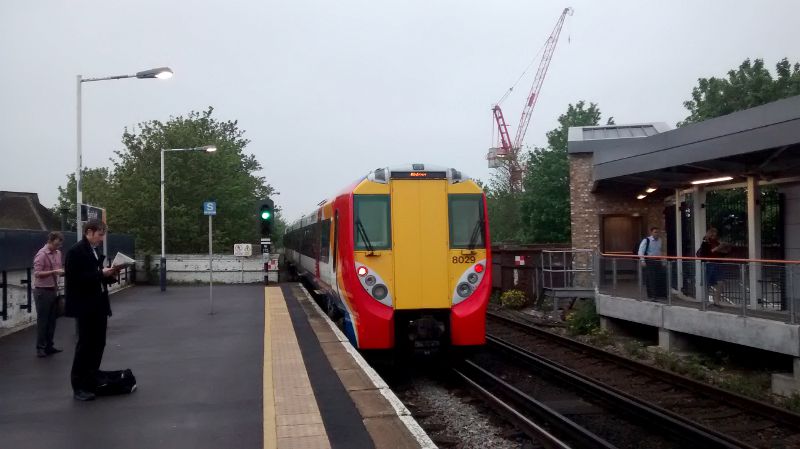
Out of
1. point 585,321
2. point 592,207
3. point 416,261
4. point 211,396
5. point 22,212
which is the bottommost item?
point 585,321

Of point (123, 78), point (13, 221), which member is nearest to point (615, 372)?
point (123, 78)

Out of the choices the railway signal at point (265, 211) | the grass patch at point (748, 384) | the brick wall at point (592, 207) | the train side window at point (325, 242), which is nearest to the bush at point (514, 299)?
the brick wall at point (592, 207)

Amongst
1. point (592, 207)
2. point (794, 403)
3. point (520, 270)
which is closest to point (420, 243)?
point (794, 403)

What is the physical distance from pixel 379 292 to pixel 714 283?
5.44 metres

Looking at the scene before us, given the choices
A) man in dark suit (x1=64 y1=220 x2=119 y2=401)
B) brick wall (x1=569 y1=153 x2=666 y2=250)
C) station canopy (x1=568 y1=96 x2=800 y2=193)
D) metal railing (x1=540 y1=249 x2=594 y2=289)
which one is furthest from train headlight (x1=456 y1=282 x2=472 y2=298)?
brick wall (x1=569 y1=153 x2=666 y2=250)

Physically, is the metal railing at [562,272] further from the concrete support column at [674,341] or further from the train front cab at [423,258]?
the train front cab at [423,258]

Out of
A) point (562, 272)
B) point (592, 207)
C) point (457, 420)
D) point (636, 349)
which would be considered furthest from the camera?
point (592, 207)

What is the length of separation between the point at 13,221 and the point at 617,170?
160ft

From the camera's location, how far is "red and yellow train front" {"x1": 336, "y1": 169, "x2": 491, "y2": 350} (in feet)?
34.7

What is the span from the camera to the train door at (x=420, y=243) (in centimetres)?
1068

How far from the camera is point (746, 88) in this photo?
42.9 meters

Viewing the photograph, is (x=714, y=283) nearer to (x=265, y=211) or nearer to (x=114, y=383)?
(x=114, y=383)

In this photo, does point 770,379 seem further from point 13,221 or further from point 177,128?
point 13,221

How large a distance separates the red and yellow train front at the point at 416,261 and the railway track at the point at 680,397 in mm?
2043
